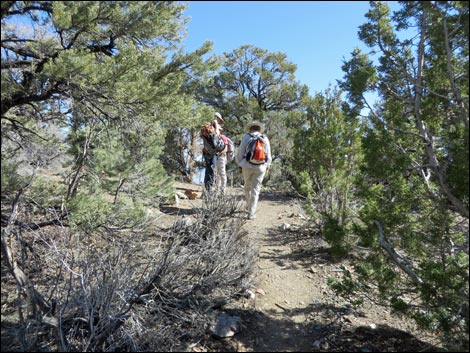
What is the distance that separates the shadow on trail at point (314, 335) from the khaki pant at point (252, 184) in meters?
2.53

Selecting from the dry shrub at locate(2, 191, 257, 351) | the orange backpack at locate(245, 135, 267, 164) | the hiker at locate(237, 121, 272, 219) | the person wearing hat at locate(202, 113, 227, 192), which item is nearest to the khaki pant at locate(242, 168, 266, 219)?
the hiker at locate(237, 121, 272, 219)

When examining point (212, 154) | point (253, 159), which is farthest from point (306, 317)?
point (212, 154)

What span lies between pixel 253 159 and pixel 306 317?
2858 millimetres

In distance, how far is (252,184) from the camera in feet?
20.0

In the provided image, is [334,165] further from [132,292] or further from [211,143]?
[132,292]

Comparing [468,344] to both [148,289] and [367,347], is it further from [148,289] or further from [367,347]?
[148,289]

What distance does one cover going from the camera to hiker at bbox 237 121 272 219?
19.1 ft

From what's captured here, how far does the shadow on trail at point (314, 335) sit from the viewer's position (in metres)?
3.03

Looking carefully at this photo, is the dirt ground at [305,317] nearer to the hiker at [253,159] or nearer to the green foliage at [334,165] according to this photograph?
the green foliage at [334,165]

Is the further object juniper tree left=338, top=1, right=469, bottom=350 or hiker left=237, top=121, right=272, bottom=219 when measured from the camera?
hiker left=237, top=121, right=272, bottom=219

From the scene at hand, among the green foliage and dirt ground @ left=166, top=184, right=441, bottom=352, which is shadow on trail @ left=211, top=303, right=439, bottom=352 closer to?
dirt ground @ left=166, top=184, right=441, bottom=352

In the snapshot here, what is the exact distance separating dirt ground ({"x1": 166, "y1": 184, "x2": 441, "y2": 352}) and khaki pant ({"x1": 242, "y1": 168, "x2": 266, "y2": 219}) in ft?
2.74

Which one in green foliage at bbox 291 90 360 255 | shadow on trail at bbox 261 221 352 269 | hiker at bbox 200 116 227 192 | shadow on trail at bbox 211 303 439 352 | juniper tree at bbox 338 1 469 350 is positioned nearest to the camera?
juniper tree at bbox 338 1 469 350

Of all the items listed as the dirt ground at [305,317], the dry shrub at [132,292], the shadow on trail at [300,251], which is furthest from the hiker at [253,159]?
the dry shrub at [132,292]
